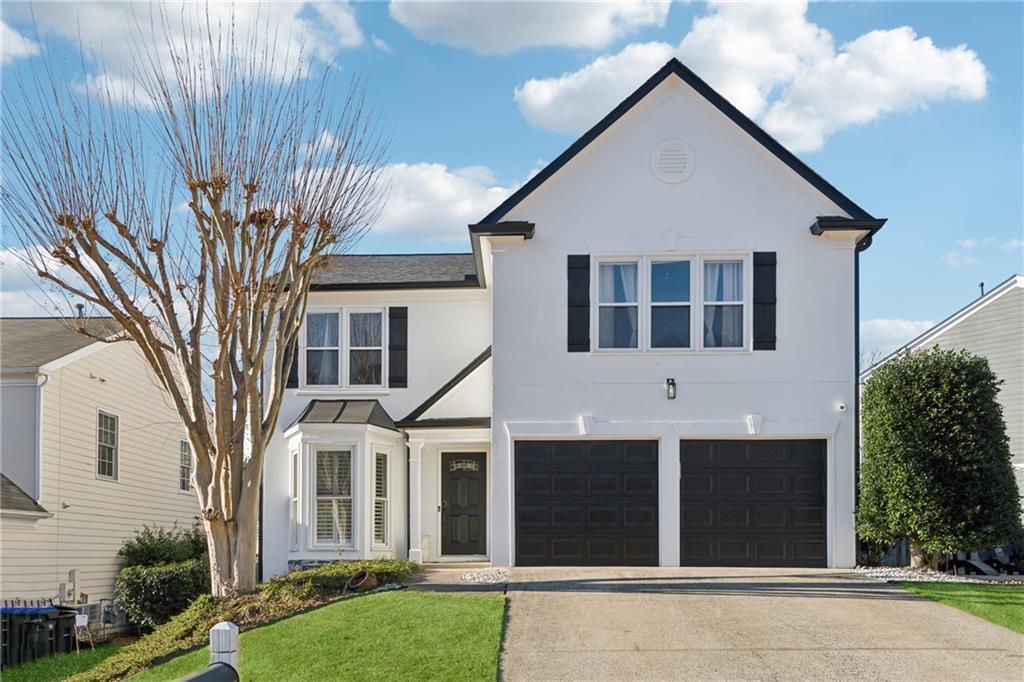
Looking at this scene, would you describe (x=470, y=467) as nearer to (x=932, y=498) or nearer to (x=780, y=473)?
(x=780, y=473)

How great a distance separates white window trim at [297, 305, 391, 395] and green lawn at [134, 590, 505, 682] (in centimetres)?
711

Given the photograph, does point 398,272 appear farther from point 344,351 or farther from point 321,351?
point 321,351

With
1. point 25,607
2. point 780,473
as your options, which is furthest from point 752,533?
point 25,607

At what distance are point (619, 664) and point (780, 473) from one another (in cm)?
740

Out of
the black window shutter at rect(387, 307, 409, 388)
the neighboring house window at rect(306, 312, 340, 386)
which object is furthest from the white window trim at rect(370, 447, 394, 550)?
the neighboring house window at rect(306, 312, 340, 386)

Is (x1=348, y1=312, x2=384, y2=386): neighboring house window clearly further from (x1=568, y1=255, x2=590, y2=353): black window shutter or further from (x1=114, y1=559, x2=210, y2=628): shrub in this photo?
(x1=114, y1=559, x2=210, y2=628): shrub

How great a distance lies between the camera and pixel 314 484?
1903 centimetres

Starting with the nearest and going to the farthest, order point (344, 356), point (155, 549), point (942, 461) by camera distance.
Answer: point (942, 461), point (344, 356), point (155, 549)

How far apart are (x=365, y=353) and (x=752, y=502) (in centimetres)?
765

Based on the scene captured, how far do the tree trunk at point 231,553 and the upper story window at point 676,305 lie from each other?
6204 mm

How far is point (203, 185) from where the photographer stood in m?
14.5

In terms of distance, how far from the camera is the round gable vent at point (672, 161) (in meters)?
17.8

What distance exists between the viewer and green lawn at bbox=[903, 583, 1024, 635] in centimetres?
1273

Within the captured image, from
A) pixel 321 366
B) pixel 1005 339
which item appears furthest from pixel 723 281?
pixel 1005 339
